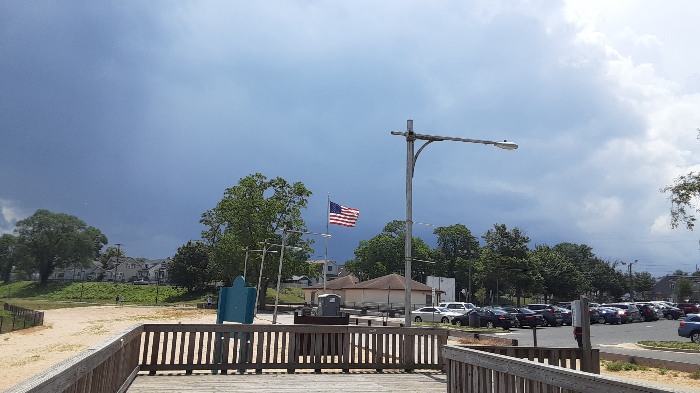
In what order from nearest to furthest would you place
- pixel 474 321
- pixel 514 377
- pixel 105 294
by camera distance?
pixel 514 377
pixel 474 321
pixel 105 294

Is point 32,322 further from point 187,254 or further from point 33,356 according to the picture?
point 187,254

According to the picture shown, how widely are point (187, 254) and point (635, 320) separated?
7215cm

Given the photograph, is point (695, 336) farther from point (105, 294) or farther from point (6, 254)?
point (6, 254)

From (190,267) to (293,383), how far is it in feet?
279

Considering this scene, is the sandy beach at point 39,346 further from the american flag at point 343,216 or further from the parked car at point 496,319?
the parked car at point 496,319

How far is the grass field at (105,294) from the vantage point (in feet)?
277

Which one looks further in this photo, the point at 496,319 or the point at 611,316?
the point at 611,316

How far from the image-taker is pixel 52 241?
117562 mm

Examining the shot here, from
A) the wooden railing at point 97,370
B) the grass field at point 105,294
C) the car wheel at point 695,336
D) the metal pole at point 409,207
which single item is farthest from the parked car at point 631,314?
the grass field at point 105,294

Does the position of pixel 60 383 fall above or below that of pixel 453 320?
above

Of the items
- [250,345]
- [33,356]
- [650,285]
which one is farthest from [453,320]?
[650,285]

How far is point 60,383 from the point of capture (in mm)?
3629

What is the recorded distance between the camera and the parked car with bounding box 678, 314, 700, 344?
2381 cm

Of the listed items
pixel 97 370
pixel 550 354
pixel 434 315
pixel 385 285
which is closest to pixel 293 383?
pixel 97 370
